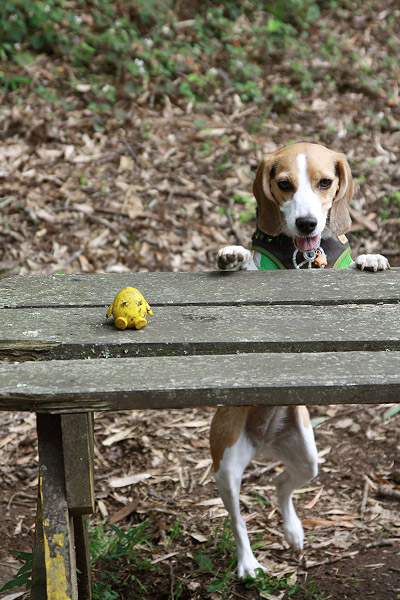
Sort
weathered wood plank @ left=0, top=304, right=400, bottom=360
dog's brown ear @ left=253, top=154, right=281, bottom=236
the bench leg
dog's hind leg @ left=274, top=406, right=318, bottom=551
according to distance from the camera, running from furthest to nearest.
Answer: dog's brown ear @ left=253, top=154, right=281, bottom=236, dog's hind leg @ left=274, top=406, right=318, bottom=551, weathered wood plank @ left=0, top=304, right=400, bottom=360, the bench leg

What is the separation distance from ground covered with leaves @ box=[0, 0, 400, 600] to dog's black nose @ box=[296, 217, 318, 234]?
1.38 metres

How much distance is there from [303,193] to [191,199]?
9.13ft

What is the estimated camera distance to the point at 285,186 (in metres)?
3.02

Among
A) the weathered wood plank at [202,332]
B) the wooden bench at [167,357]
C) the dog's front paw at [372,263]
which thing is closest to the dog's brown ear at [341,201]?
the dog's front paw at [372,263]

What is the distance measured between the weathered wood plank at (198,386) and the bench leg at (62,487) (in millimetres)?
89

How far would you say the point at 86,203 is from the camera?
18.0ft

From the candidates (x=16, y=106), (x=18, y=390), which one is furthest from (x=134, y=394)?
(x=16, y=106)

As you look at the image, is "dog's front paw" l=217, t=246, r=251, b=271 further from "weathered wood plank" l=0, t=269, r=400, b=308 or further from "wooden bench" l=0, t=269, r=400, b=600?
"wooden bench" l=0, t=269, r=400, b=600

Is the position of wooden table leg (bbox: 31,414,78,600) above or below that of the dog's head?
below

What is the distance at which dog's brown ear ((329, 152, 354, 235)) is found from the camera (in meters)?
3.13

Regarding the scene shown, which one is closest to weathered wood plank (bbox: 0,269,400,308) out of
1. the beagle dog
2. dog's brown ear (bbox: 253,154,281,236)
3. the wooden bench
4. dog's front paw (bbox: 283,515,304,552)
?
the wooden bench

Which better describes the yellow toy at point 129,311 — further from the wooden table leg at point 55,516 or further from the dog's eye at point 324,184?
the dog's eye at point 324,184

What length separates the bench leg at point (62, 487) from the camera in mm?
1734

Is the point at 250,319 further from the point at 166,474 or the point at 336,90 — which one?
the point at 336,90
